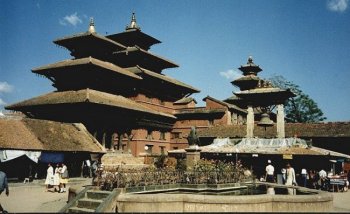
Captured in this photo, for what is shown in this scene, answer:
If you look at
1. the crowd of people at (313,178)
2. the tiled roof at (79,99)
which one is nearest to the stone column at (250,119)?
the crowd of people at (313,178)

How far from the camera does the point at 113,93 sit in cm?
3778

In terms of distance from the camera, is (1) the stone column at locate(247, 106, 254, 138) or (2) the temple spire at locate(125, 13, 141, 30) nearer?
(1) the stone column at locate(247, 106, 254, 138)

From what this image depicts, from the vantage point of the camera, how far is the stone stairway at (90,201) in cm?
1201


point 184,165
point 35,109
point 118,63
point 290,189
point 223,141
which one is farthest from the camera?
point 118,63

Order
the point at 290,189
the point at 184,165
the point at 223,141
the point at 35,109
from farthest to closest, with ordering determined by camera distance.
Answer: the point at 35,109, the point at 223,141, the point at 184,165, the point at 290,189

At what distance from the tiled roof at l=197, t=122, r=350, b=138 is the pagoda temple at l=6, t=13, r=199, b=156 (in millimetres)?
7034

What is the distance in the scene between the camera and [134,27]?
1829 inches

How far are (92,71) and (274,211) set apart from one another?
26.3 metres

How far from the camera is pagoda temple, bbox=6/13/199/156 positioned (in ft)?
105

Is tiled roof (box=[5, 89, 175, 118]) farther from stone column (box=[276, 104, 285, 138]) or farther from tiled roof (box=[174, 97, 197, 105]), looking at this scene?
tiled roof (box=[174, 97, 197, 105])

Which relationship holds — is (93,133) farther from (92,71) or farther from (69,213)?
(69,213)

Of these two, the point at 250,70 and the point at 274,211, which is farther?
the point at 250,70

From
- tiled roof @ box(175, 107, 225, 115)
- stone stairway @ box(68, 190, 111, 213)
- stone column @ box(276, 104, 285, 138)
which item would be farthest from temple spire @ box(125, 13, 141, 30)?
stone stairway @ box(68, 190, 111, 213)

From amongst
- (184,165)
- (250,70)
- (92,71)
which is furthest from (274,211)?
(250,70)
